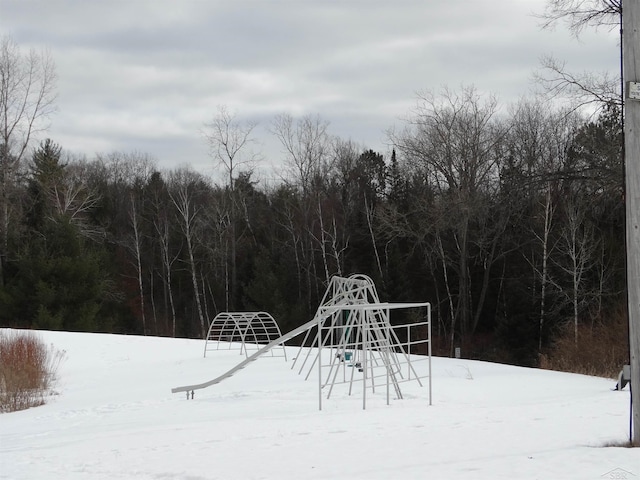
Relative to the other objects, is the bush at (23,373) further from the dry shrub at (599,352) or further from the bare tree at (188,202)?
the bare tree at (188,202)

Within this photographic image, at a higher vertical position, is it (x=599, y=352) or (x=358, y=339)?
(x=358, y=339)

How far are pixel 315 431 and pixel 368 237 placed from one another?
31.0 m

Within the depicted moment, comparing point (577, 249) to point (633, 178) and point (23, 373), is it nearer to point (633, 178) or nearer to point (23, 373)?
point (23, 373)

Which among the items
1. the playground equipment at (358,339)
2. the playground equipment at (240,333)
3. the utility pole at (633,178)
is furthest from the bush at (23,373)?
the utility pole at (633,178)

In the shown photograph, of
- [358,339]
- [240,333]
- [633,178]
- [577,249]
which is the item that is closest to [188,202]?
[577,249]

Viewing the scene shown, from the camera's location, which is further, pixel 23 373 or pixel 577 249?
pixel 577 249

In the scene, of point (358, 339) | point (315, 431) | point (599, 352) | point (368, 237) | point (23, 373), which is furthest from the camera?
point (368, 237)

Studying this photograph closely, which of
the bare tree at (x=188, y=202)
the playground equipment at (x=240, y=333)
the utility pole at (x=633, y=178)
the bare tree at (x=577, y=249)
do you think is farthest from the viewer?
the bare tree at (x=188, y=202)

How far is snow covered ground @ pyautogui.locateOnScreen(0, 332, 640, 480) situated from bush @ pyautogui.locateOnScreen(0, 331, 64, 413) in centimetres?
42

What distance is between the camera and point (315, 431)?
808cm

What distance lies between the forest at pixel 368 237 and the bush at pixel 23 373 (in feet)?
46.2

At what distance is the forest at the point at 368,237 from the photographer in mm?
29250

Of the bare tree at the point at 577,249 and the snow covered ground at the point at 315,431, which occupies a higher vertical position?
the bare tree at the point at 577,249

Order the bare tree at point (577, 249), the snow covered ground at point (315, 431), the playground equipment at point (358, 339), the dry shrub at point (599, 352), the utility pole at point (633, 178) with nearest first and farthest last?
1. the snow covered ground at point (315, 431)
2. the utility pole at point (633, 178)
3. the playground equipment at point (358, 339)
4. the dry shrub at point (599, 352)
5. the bare tree at point (577, 249)
